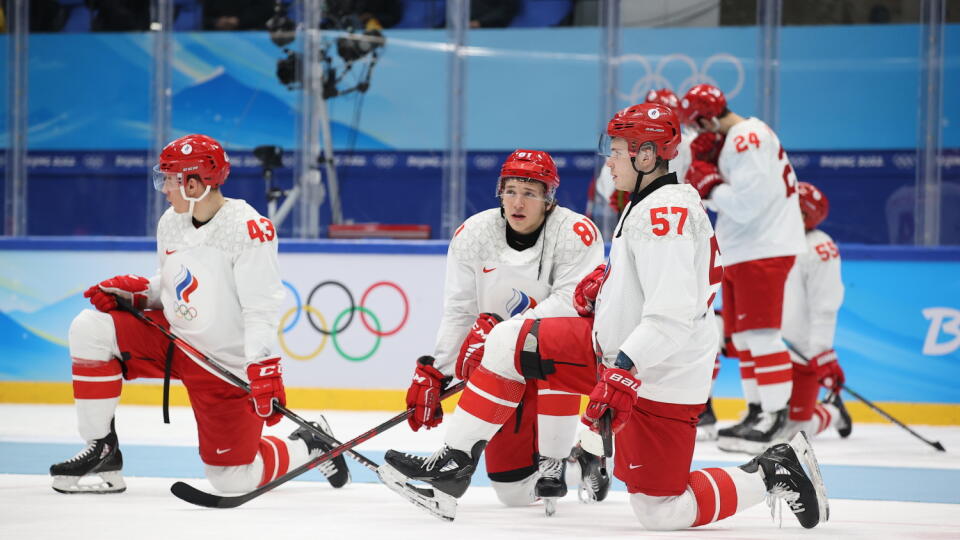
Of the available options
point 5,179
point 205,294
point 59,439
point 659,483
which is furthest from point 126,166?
point 659,483

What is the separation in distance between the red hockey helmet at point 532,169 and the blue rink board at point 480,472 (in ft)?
3.50

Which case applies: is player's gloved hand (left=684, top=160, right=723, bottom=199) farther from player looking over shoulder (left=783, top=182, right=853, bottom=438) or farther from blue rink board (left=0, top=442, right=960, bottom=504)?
blue rink board (left=0, top=442, right=960, bottom=504)

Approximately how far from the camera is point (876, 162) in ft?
21.4

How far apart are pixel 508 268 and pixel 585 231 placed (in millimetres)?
248

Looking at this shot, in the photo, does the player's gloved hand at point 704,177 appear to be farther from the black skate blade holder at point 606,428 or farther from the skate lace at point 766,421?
the black skate blade holder at point 606,428

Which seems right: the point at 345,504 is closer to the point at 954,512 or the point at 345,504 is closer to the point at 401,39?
the point at 954,512

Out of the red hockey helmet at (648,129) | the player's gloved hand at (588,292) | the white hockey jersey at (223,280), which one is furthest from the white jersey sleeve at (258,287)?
the red hockey helmet at (648,129)

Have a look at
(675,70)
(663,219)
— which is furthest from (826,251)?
(663,219)

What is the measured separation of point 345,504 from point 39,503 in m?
0.83

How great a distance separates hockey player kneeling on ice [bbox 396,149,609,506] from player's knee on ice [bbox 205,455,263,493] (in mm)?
594

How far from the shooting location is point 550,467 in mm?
3209

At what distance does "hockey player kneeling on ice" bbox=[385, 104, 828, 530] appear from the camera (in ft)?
8.89

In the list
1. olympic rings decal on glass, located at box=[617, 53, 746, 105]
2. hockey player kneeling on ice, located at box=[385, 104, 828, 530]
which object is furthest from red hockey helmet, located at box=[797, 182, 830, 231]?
hockey player kneeling on ice, located at box=[385, 104, 828, 530]

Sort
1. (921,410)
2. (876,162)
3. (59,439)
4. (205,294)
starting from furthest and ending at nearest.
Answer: (876,162) < (921,410) < (59,439) < (205,294)
